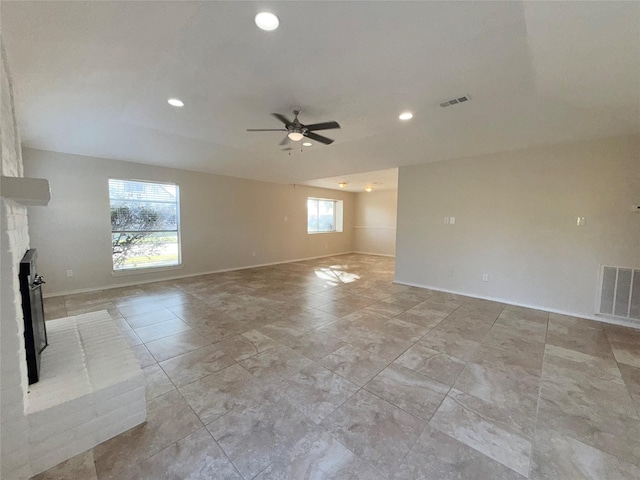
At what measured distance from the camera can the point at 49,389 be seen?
1.50 metres

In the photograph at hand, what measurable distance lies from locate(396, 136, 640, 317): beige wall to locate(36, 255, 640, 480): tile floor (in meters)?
0.66

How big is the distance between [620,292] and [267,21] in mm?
5259

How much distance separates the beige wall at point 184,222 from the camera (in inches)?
170

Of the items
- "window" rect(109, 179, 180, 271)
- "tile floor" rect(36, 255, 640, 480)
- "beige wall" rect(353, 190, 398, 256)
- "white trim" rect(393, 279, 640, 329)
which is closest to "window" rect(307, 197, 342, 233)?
"beige wall" rect(353, 190, 398, 256)

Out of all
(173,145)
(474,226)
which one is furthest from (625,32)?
(173,145)

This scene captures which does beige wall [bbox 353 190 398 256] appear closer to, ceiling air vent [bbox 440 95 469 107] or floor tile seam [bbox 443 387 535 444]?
ceiling air vent [bbox 440 95 469 107]

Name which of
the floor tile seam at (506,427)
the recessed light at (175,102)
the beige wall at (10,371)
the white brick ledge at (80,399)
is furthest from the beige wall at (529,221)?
the beige wall at (10,371)

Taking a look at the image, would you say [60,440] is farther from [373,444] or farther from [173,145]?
[173,145]

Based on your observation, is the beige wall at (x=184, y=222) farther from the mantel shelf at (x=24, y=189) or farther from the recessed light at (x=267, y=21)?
the recessed light at (x=267, y=21)

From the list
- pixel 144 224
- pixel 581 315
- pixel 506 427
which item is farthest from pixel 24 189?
pixel 581 315

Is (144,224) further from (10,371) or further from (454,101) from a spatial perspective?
(454,101)

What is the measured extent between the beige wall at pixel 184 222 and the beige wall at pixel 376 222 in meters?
1.54

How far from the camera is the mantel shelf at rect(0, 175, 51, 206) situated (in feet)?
3.84

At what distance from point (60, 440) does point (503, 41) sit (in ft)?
12.9
